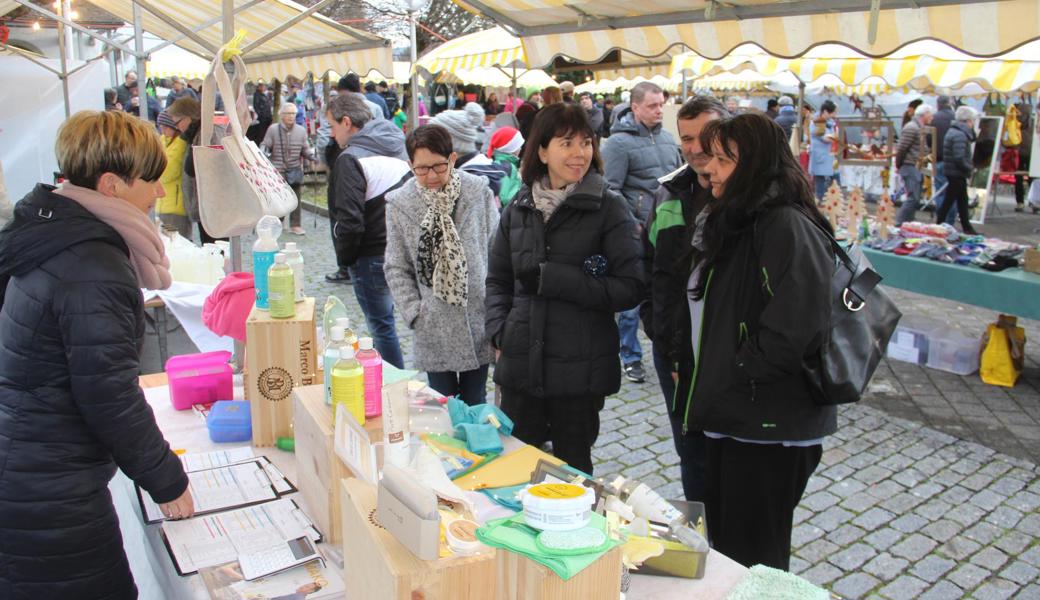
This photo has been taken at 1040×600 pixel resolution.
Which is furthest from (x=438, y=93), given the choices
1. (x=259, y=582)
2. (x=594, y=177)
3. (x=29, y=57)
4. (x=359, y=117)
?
(x=259, y=582)

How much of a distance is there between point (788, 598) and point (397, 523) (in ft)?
2.80

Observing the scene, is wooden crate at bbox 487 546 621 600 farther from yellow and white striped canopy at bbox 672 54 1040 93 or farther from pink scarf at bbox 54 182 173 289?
yellow and white striped canopy at bbox 672 54 1040 93

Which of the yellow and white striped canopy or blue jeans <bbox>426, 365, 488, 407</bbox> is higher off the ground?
the yellow and white striped canopy

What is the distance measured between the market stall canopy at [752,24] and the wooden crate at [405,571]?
263 centimetres

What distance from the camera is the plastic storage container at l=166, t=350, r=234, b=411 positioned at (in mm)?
2803

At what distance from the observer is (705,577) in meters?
1.78

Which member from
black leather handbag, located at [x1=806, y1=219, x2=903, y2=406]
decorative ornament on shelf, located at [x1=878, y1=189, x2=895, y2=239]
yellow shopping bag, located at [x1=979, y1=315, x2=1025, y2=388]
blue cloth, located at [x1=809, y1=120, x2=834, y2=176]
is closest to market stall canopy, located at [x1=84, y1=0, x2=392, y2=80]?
decorative ornament on shelf, located at [x1=878, y1=189, x2=895, y2=239]

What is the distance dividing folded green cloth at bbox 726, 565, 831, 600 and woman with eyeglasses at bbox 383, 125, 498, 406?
73.6 inches

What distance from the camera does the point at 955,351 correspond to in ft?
19.0

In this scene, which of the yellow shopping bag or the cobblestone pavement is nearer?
the cobblestone pavement

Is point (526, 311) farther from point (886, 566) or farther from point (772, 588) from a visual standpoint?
point (886, 566)

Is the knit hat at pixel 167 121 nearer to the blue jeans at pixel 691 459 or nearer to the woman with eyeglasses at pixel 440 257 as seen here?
the woman with eyeglasses at pixel 440 257

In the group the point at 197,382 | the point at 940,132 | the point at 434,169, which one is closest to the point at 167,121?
the point at 434,169

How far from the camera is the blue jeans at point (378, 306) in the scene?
4828mm
